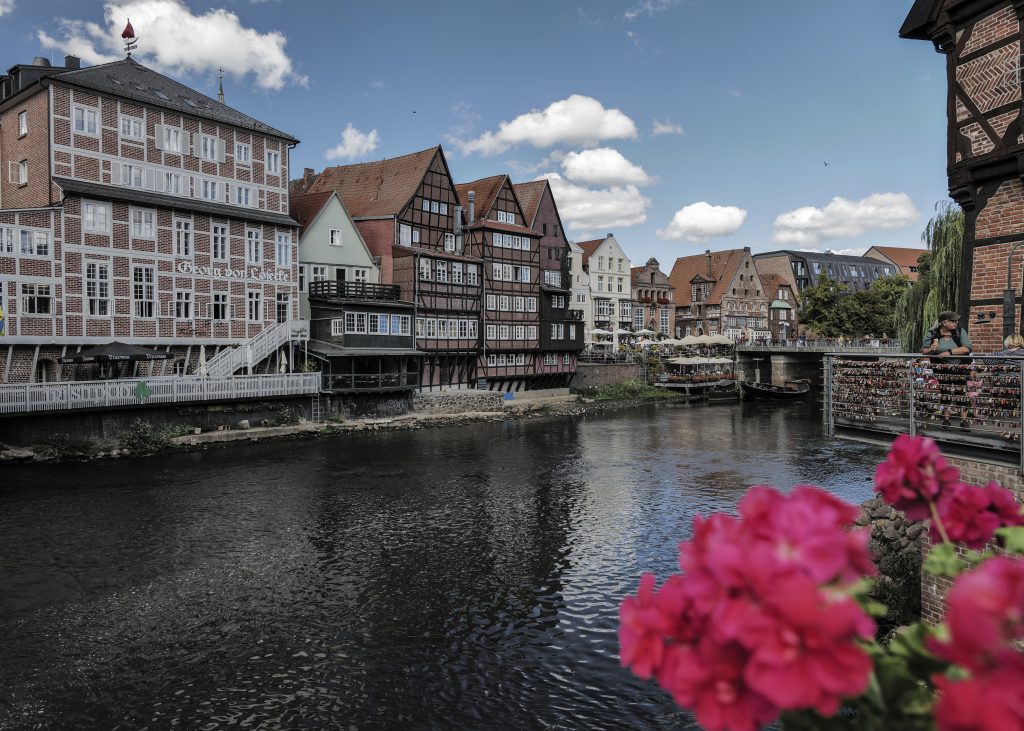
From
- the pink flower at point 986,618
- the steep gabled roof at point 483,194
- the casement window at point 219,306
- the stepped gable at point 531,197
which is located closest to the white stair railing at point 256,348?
the casement window at point 219,306

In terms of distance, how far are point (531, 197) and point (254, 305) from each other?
1105 inches

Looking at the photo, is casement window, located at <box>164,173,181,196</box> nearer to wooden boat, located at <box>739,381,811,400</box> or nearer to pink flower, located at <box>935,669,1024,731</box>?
pink flower, located at <box>935,669,1024,731</box>

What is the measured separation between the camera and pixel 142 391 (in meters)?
29.5

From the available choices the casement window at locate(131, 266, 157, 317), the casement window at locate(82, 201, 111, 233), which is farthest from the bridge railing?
the casement window at locate(82, 201, 111, 233)

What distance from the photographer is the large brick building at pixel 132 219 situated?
1212 inches

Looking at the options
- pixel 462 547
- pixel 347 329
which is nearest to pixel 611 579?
pixel 462 547

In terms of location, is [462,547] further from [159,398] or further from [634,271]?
[634,271]

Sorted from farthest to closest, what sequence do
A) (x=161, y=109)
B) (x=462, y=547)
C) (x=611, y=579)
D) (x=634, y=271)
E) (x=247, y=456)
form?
(x=634, y=271) < (x=161, y=109) < (x=247, y=456) < (x=462, y=547) < (x=611, y=579)

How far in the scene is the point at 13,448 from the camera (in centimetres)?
2606

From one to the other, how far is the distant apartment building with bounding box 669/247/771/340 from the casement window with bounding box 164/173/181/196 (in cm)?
6348

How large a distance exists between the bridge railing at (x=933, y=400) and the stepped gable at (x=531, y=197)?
1910 inches

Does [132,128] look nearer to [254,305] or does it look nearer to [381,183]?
[254,305]

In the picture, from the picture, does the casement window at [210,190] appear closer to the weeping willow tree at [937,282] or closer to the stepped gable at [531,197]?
the stepped gable at [531,197]

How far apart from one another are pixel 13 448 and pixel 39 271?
8.76 metres
